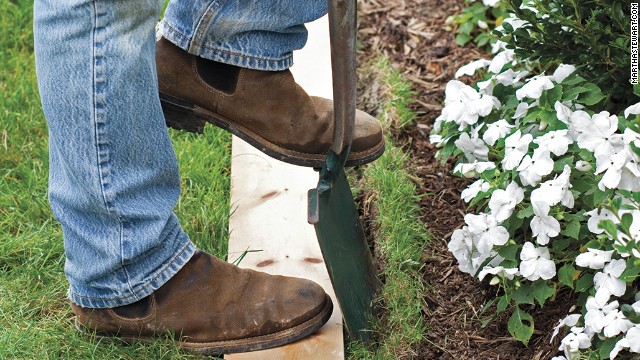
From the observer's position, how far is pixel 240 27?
2.04m

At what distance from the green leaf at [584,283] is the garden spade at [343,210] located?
501 mm

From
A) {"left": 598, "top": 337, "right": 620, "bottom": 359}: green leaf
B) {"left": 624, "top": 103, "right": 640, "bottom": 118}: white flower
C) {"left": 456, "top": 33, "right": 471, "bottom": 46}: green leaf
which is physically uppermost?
{"left": 624, "top": 103, "right": 640, "bottom": 118}: white flower

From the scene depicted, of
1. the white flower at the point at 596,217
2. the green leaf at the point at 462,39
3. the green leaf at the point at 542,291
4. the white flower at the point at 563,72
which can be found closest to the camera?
the white flower at the point at 596,217

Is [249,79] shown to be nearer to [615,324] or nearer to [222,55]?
[222,55]

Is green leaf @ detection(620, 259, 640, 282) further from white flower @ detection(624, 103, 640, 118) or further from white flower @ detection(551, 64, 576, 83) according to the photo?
white flower @ detection(551, 64, 576, 83)

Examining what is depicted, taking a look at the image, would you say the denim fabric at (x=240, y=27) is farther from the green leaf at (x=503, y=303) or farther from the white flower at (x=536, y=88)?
the green leaf at (x=503, y=303)

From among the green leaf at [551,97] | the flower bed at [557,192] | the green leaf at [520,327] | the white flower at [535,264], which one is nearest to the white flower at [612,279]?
the flower bed at [557,192]

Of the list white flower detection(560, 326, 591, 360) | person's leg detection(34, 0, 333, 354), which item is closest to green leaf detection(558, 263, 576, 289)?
white flower detection(560, 326, 591, 360)

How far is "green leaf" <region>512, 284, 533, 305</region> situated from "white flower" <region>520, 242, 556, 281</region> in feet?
0.19

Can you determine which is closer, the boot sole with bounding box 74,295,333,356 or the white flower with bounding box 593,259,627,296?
the white flower with bounding box 593,259,627,296

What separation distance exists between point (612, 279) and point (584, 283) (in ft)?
0.33

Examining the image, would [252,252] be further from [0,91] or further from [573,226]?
[0,91]

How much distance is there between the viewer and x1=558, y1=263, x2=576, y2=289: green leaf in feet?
6.52

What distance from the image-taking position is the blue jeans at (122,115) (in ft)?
5.60
